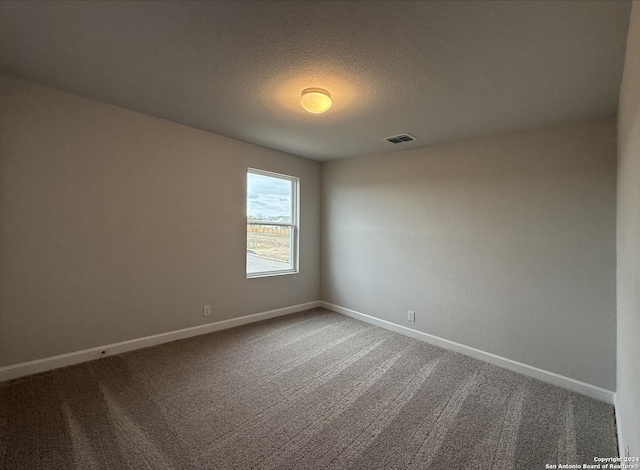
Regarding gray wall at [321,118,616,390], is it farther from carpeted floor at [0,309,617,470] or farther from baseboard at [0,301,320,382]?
baseboard at [0,301,320,382]

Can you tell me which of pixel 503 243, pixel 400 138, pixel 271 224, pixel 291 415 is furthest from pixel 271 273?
pixel 503 243

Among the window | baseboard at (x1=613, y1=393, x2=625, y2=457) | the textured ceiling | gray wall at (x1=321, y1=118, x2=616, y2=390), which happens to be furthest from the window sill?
baseboard at (x1=613, y1=393, x2=625, y2=457)

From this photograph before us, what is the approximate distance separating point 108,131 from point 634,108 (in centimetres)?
393

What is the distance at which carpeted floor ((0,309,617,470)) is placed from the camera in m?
1.66

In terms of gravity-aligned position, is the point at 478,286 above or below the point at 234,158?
below

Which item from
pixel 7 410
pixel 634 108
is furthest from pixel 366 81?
pixel 7 410

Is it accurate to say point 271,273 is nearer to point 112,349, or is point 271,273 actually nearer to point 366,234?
point 366,234

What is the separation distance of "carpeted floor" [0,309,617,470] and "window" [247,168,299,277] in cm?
143

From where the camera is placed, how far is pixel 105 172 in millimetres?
2738

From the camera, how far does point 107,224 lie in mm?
2760

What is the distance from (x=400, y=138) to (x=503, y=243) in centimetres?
163

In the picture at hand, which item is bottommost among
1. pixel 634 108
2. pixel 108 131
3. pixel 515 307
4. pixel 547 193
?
pixel 515 307

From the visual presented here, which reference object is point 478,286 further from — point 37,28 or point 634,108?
point 37,28

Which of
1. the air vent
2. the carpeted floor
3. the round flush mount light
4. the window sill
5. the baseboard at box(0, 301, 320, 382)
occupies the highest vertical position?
the air vent
